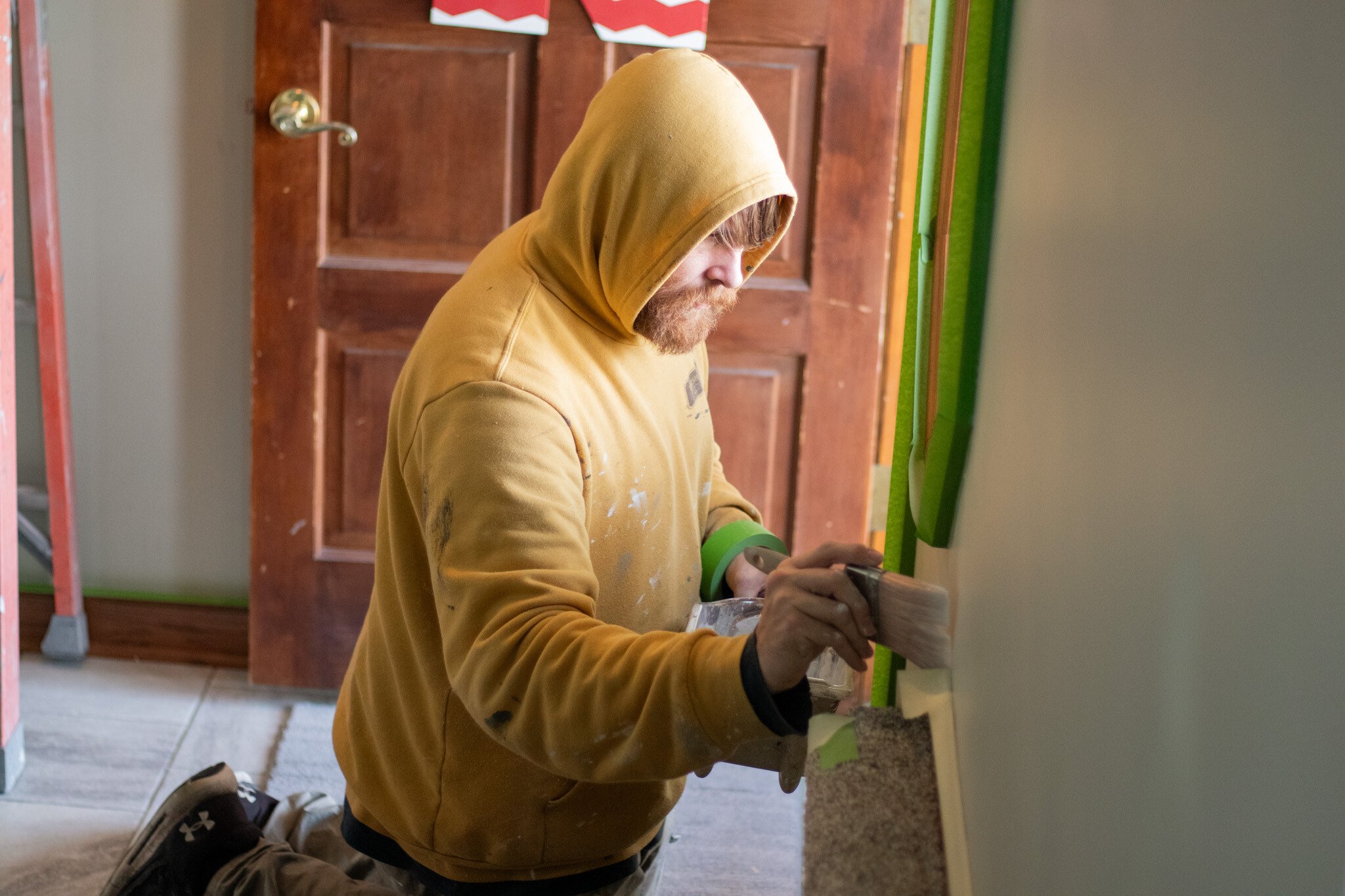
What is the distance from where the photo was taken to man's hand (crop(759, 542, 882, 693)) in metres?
0.88

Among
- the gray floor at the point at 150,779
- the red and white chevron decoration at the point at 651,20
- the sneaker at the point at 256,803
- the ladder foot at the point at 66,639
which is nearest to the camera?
the sneaker at the point at 256,803

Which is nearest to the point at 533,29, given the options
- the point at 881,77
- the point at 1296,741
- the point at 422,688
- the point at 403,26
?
the point at 403,26

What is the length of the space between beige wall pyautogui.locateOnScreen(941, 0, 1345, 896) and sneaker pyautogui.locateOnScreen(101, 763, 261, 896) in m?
1.02

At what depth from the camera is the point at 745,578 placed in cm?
145

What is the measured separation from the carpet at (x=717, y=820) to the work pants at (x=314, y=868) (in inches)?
11.3

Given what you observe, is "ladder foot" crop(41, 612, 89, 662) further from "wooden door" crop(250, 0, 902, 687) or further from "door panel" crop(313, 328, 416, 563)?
"door panel" crop(313, 328, 416, 563)

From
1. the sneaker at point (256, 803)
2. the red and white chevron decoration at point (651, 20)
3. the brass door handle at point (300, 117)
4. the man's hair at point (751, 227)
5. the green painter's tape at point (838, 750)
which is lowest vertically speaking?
the sneaker at point (256, 803)

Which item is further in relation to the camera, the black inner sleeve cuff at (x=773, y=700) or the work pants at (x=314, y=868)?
the work pants at (x=314, y=868)

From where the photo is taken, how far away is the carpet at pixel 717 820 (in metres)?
2.03

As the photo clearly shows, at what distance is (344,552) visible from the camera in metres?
2.53

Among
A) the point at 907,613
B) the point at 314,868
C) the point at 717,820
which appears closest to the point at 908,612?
the point at 907,613

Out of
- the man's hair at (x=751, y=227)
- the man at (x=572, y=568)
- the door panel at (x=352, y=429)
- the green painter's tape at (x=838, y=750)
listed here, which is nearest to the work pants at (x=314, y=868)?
the man at (x=572, y=568)

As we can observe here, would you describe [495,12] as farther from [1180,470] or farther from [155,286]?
[1180,470]

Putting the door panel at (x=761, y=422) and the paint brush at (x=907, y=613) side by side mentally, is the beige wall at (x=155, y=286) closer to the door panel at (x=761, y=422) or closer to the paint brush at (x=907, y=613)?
the door panel at (x=761, y=422)
